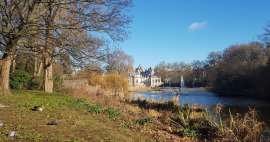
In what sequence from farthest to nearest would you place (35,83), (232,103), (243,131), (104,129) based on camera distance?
(232,103), (35,83), (243,131), (104,129)

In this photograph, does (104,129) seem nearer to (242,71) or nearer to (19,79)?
(19,79)

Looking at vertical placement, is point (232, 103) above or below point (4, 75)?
below

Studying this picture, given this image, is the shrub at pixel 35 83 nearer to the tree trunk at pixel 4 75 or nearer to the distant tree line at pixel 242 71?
the tree trunk at pixel 4 75

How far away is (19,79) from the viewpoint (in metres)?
35.4

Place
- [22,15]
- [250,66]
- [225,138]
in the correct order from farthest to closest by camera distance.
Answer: [250,66] → [22,15] → [225,138]

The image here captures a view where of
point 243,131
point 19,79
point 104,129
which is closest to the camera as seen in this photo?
point 104,129

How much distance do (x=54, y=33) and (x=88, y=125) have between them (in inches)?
437

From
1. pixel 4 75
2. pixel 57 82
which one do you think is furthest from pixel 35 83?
pixel 4 75

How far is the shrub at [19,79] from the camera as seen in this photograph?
3484cm

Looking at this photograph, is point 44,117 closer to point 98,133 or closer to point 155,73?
point 98,133

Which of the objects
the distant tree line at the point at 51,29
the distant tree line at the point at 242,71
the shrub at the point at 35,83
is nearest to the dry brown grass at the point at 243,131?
the distant tree line at the point at 51,29

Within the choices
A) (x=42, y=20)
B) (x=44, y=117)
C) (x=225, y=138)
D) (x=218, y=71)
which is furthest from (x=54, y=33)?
(x=218, y=71)

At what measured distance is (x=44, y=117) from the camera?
44.6 ft

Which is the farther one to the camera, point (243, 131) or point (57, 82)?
point (57, 82)
